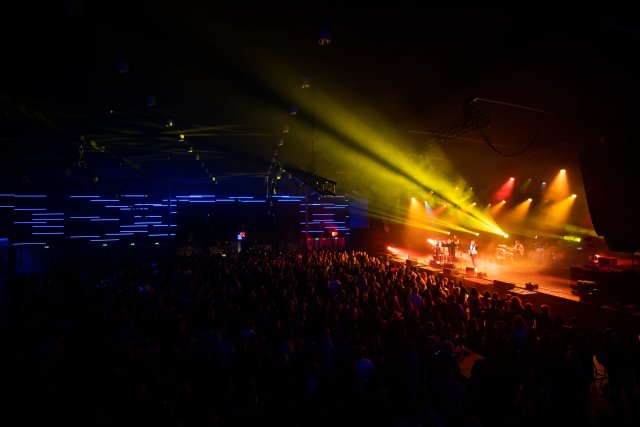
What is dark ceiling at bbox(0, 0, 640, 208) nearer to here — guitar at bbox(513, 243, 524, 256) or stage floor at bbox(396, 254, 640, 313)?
stage floor at bbox(396, 254, 640, 313)

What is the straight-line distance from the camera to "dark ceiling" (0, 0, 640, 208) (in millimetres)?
4312

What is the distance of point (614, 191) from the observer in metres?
6.37

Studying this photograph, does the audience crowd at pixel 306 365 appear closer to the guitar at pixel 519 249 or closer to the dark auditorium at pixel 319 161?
the dark auditorium at pixel 319 161

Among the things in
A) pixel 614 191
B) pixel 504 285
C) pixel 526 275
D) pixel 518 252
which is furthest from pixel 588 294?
pixel 518 252

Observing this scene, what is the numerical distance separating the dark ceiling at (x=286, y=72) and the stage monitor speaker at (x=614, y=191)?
0.35 meters

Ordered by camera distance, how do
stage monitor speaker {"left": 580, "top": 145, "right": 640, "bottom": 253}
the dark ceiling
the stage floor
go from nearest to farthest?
the dark ceiling, stage monitor speaker {"left": 580, "top": 145, "right": 640, "bottom": 253}, the stage floor

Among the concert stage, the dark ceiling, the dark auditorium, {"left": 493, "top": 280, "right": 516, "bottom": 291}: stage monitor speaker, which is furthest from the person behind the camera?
{"left": 493, "top": 280, "right": 516, "bottom": 291}: stage monitor speaker

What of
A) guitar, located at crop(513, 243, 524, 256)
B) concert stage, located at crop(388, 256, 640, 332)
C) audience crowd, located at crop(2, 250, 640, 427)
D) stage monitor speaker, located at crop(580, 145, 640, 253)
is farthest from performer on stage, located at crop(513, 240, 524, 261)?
A: stage monitor speaker, located at crop(580, 145, 640, 253)

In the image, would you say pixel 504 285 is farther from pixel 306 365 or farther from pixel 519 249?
pixel 519 249

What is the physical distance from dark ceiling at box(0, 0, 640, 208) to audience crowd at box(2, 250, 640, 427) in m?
4.43

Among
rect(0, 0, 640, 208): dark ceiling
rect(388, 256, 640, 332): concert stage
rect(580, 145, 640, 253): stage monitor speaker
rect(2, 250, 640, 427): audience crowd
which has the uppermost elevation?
rect(0, 0, 640, 208): dark ceiling

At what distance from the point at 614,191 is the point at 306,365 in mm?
6870

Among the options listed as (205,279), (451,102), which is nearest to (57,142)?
(205,279)

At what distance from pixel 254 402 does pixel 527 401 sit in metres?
3.94
